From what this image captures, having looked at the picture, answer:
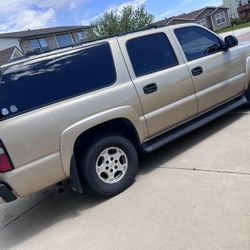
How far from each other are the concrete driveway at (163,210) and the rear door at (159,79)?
2.02ft

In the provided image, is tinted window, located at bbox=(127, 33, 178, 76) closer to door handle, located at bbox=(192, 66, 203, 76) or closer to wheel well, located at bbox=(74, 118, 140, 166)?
door handle, located at bbox=(192, 66, 203, 76)

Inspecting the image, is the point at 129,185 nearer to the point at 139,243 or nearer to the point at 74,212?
the point at 74,212

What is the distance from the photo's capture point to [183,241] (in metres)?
3.13

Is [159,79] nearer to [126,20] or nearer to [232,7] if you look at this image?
[126,20]

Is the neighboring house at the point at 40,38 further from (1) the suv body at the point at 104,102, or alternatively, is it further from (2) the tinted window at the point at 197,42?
(1) the suv body at the point at 104,102

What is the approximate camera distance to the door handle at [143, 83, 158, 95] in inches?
179

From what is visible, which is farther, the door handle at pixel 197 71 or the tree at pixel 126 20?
the tree at pixel 126 20

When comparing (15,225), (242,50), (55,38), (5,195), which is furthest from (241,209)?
(55,38)

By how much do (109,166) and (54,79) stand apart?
1215 millimetres

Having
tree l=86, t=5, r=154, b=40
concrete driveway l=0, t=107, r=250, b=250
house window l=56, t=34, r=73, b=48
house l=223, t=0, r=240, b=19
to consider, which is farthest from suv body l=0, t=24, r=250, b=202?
house l=223, t=0, r=240, b=19

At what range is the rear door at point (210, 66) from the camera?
205 inches

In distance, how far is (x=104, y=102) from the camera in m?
4.16

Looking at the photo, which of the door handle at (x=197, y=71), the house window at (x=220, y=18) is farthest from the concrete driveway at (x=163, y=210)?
the house window at (x=220, y=18)

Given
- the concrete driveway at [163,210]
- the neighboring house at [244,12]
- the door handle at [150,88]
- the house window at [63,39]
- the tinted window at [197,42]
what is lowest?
the neighboring house at [244,12]
